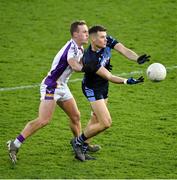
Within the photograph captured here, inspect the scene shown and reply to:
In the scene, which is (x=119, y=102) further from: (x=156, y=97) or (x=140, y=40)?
(x=140, y=40)

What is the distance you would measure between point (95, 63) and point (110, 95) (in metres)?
4.20

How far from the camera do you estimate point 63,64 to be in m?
11.6

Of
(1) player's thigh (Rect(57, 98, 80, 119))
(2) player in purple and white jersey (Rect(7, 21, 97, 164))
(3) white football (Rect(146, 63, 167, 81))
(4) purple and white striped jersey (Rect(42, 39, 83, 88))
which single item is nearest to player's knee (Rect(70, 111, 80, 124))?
(1) player's thigh (Rect(57, 98, 80, 119))

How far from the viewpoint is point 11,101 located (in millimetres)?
14727

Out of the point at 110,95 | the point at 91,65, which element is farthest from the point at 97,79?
the point at 110,95

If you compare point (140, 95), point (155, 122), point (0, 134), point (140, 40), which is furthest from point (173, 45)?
point (0, 134)

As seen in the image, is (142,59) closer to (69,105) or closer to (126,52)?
(126,52)

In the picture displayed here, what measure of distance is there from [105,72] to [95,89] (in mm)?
596

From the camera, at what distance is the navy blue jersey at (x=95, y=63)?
36.4 feet

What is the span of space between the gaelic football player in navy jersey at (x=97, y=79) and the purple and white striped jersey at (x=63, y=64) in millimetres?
184

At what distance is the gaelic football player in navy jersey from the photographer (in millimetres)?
11117

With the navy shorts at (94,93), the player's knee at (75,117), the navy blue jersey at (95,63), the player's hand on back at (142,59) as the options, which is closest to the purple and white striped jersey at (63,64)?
the navy blue jersey at (95,63)

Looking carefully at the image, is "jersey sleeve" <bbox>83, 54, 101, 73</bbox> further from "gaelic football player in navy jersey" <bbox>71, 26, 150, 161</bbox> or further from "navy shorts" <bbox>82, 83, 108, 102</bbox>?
"navy shorts" <bbox>82, 83, 108, 102</bbox>

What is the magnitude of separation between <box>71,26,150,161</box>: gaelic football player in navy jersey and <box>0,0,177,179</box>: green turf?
0.47 meters
